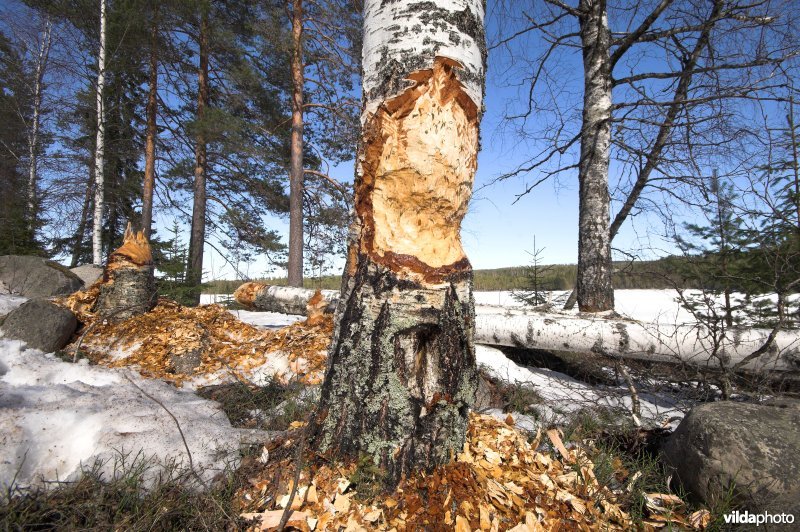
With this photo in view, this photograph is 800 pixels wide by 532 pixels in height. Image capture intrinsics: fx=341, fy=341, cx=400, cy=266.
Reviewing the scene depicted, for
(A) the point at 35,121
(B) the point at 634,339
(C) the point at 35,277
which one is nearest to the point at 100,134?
(C) the point at 35,277

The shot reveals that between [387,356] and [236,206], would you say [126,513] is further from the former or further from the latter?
Answer: [236,206]

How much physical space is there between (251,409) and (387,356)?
5.59ft

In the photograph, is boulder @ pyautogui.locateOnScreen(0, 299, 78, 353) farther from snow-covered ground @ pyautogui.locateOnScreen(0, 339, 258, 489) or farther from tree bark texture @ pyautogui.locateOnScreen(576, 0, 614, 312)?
tree bark texture @ pyautogui.locateOnScreen(576, 0, 614, 312)

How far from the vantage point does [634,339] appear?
3.56 meters

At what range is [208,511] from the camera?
129 centimetres

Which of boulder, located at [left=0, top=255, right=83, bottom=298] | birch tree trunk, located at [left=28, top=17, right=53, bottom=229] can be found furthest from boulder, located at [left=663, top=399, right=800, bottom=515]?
birch tree trunk, located at [left=28, top=17, right=53, bottom=229]

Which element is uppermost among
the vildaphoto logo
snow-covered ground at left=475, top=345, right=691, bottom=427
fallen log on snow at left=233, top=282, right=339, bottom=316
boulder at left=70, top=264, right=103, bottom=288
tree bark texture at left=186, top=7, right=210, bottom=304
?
tree bark texture at left=186, top=7, right=210, bottom=304

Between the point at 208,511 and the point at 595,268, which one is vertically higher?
the point at 595,268

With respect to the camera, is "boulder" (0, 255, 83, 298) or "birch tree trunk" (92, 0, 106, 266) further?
"birch tree trunk" (92, 0, 106, 266)

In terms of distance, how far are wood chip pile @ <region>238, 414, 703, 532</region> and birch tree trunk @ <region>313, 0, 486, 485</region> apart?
0.35 feet

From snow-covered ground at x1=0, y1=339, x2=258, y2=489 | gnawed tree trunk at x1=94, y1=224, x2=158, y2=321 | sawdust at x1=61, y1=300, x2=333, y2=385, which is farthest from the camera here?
gnawed tree trunk at x1=94, y1=224, x2=158, y2=321

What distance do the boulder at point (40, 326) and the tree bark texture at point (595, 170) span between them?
20.3 ft

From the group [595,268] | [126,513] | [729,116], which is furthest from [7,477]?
[729,116]

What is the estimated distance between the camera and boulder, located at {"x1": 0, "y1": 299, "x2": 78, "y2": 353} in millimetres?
3488
